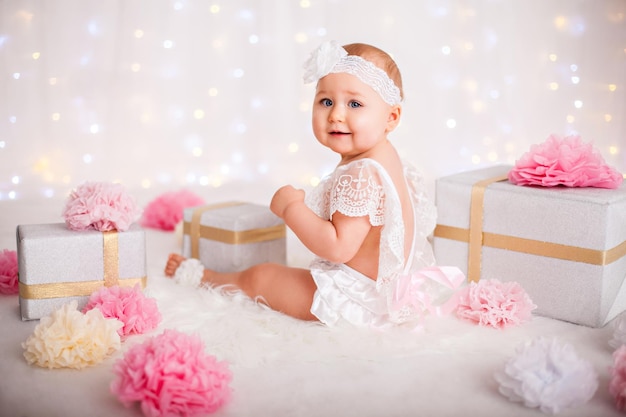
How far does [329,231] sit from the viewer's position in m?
1.77

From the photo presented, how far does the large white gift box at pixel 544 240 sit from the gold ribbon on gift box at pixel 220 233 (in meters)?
0.55

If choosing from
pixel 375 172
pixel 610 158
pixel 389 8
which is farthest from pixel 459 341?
pixel 389 8

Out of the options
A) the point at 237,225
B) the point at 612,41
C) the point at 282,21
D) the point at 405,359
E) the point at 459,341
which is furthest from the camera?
the point at 282,21

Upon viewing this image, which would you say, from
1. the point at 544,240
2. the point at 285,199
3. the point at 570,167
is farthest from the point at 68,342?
the point at 570,167

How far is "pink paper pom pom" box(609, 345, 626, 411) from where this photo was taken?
136 centimetres

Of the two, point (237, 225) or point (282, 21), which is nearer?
point (237, 225)

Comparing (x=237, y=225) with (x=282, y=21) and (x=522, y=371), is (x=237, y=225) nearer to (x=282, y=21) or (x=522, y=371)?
(x=522, y=371)

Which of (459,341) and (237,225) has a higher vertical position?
(237,225)

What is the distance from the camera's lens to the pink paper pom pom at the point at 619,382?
1.36 meters

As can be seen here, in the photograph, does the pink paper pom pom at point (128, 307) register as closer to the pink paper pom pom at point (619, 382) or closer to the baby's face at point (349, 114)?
the baby's face at point (349, 114)

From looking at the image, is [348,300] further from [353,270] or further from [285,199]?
[285,199]

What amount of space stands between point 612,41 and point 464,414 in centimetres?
224

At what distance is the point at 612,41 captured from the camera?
301 centimetres

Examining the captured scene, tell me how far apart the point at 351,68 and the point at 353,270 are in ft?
1.74
